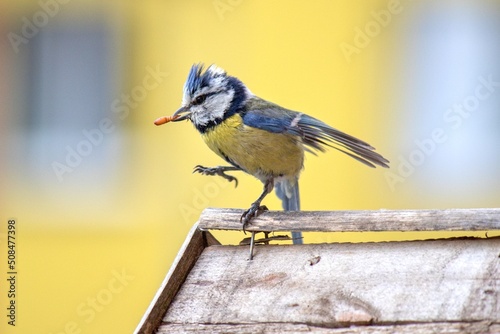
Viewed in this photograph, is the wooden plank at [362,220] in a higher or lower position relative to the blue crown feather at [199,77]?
lower

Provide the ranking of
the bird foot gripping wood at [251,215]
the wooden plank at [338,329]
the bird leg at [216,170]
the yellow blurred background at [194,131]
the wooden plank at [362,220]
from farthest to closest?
1. the yellow blurred background at [194,131]
2. the bird leg at [216,170]
3. the bird foot gripping wood at [251,215]
4. the wooden plank at [362,220]
5. the wooden plank at [338,329]

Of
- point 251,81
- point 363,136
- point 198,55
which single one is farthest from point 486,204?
point 198,55

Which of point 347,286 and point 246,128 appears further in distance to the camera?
point 246,128

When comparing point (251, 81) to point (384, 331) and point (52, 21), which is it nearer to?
point (52, 21)

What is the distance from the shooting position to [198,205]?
21.5 ft

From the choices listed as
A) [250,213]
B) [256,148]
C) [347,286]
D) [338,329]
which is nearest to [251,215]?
[250,213]

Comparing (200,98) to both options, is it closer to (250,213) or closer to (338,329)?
(250,213)

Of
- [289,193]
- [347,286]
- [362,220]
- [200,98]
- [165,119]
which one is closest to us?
[347,286]

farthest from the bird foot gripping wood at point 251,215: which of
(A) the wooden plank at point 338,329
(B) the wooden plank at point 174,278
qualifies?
(A) the wooden plank at point 338,329

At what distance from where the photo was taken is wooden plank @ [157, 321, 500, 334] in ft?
7.00

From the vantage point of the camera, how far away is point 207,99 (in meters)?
3.64

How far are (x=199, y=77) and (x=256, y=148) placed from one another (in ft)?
1.21

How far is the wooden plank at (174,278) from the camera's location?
2.44 meters

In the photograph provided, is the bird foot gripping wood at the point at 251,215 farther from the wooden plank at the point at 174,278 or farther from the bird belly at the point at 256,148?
the bird belly at the point at 256,148
